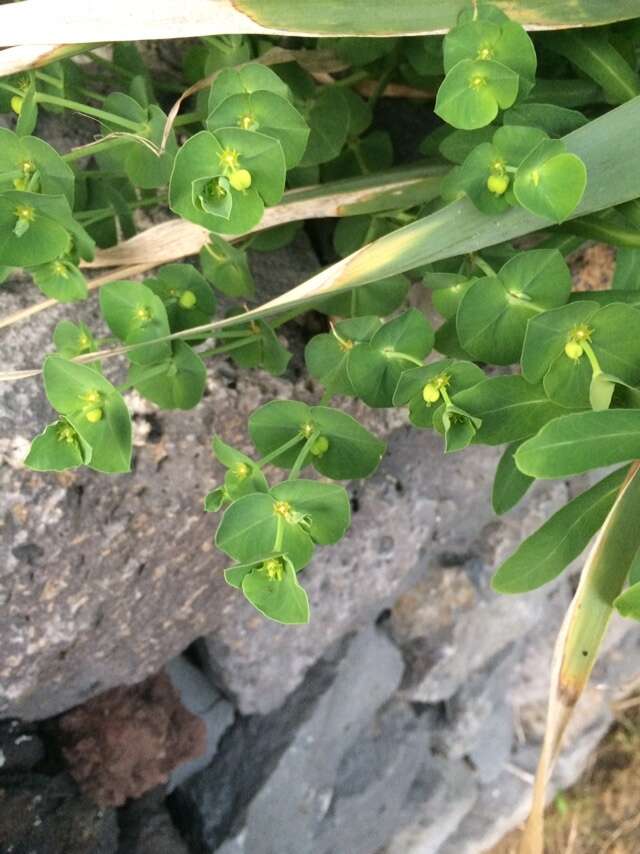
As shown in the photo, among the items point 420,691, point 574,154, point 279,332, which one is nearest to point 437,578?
point 420,691

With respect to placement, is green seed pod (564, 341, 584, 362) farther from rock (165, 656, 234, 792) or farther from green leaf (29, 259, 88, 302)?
rock (165, 656, 234, 792)

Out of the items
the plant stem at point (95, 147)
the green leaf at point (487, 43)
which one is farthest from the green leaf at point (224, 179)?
the green leaf at point (487, 43)

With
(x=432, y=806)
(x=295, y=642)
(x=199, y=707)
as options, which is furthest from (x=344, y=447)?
(x=432, y=806)

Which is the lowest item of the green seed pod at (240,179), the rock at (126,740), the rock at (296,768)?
the rock at (296,768)

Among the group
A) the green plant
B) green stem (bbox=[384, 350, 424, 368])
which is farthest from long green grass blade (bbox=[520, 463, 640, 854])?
green stem (bbox=[384, 350, 424, 368])

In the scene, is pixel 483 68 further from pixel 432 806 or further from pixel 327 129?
pixel 432 806

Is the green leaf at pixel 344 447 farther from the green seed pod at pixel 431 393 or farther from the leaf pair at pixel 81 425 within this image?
the leaf pair at pixel 81 425

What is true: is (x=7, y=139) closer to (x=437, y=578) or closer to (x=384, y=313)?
(x=384, y=313)
